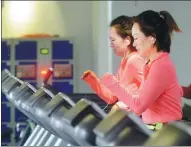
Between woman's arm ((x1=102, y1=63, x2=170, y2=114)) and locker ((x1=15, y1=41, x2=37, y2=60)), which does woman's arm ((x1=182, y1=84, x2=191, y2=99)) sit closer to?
woman's arm ((x1=102, y1=63, x2=170, y2=114))

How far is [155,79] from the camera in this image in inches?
88.0

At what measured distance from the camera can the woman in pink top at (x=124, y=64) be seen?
9.15 feet

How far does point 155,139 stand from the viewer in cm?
110

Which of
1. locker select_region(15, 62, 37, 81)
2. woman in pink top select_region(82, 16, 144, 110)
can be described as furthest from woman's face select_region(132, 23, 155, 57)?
locker select_region(15, 62, 37, 81)

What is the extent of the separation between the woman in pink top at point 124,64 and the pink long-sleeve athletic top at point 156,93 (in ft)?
1.32

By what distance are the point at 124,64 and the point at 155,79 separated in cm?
78

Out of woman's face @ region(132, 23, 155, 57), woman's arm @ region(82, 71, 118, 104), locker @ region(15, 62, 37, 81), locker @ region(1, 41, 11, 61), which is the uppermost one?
woman's face @ region(132, 23, 155, 57)

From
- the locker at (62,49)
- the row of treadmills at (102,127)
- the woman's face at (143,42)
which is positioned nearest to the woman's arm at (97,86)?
the woman's face at (143,42)

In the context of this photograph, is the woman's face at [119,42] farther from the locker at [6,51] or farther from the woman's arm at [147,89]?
the locker at [6,51]

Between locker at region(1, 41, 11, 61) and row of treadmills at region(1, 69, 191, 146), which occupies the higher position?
row of treadmills at region(1, 69, 191, 146)

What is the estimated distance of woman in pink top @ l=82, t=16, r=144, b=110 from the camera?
2789mm

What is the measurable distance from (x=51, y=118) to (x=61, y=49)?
5547mm

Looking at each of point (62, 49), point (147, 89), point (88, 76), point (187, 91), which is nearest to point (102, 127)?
point (147, 89)

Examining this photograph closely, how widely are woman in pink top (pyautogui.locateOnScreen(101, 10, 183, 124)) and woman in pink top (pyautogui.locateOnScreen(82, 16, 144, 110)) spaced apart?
0.33m
